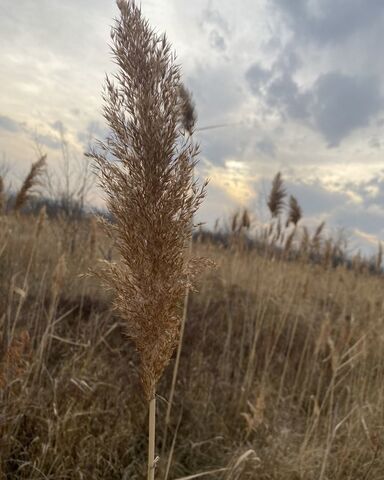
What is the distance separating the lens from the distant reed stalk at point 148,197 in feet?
3.55

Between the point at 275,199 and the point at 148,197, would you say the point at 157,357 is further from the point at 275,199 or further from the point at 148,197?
the point at 275,199

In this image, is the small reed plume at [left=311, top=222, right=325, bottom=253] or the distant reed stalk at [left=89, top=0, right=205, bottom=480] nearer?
the distant reed stalk at [left=89, top=0, right=205, bottom=480]

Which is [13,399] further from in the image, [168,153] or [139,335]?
[168,153]

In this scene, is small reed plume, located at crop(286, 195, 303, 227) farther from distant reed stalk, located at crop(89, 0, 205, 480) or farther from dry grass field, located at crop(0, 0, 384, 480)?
distant reed stalk, located at crop(89, 0, 205, 480)

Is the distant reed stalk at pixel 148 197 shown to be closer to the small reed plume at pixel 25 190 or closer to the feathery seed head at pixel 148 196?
the feathery seed head at pixel 148 196

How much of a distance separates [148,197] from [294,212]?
5707 millimetres

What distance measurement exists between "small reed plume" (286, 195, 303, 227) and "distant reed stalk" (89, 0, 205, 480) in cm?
558

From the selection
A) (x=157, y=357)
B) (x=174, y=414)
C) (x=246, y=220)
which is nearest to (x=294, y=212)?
→ (x=246, y=220)

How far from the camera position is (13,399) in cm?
293

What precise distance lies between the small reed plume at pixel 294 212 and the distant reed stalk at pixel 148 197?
558cm

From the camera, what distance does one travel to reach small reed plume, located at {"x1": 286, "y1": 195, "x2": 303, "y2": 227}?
6.53 metres

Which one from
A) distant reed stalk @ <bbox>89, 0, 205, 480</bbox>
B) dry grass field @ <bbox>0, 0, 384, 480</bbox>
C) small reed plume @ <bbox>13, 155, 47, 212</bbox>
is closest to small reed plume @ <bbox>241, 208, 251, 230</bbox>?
dry grass field @ <bbox>0, 0, 384, 480</bbox>

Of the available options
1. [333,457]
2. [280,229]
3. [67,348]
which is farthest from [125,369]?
[280,229]

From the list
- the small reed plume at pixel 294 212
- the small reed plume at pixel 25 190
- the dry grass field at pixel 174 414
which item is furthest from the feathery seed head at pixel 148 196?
the small reed plume at pixel 294 212
